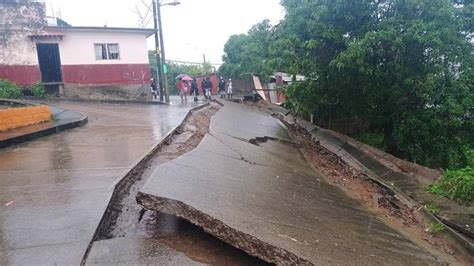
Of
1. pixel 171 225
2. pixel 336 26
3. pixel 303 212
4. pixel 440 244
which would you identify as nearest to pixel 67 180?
pixel 171 225

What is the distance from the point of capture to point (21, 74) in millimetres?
19312

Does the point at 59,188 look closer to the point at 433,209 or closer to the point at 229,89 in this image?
the point at 433,209

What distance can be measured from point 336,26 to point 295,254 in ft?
28.1

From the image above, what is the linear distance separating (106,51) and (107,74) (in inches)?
50.4

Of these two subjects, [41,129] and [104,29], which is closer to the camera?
[41,129]

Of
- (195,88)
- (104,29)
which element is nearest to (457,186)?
(195,88)

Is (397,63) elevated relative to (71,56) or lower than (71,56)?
lower

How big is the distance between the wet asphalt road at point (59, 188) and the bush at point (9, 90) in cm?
1030

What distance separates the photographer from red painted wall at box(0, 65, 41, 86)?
19062mm

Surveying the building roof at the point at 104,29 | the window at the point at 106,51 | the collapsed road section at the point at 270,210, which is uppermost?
the building roof at the point at 104,29

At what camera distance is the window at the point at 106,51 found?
67.9ft

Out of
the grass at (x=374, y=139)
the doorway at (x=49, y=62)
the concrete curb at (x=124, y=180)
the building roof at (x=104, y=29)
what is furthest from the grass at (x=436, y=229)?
the doorway at (x=49, y=62)

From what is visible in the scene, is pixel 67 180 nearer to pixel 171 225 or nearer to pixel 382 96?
pixel 171 225

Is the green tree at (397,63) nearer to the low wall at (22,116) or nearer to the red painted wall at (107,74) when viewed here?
the low wall at (22,116)
